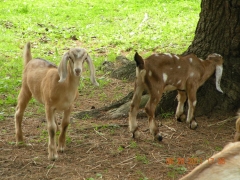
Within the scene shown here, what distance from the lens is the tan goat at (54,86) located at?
5.12m

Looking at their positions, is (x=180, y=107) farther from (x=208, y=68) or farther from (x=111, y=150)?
(x=111, y=150)

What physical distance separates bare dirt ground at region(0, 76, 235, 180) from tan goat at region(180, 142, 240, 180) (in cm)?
235

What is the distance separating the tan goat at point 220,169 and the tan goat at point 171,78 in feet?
10.2

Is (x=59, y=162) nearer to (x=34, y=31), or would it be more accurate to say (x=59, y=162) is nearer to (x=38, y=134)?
(x=38, y=134)

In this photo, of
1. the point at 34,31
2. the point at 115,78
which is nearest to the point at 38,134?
the point at 115,78

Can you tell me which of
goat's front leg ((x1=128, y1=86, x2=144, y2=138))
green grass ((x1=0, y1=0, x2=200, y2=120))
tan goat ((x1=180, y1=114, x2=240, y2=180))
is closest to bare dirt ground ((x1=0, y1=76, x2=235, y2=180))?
goat's front leg ((x1=128, y1=86, x2=144, y2=138))

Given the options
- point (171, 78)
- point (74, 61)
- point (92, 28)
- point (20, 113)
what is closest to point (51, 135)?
point (20, 113)

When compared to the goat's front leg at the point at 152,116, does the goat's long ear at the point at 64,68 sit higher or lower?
higher

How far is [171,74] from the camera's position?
5992 mm

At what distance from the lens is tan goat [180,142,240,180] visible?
96.8 inches

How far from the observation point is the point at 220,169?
2.51 metres

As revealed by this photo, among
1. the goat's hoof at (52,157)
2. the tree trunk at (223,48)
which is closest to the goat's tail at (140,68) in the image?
the tree trunk at (223,48)

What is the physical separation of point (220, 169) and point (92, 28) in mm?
11179

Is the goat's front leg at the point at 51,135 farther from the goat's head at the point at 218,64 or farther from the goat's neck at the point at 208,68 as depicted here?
the goat's head at the point at 218,64
